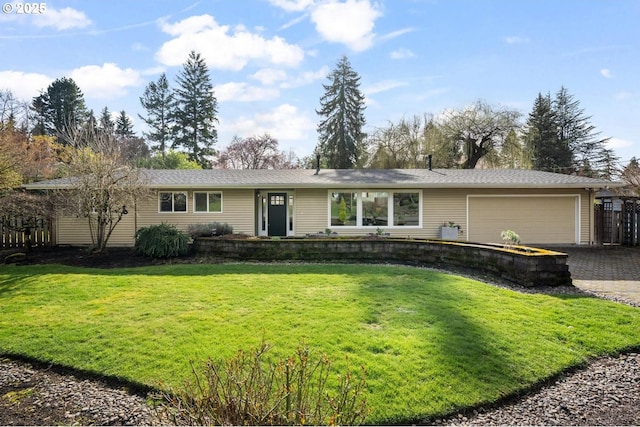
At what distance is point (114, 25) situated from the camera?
9828 mm

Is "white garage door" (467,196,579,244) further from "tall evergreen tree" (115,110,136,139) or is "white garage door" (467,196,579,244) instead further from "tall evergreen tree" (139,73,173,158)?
"tall evergreen tree" (115,110,136,139)

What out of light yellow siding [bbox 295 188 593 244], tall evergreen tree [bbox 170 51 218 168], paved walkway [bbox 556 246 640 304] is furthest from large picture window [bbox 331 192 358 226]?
tall evergreen tree [bbox 170 51 218 168]

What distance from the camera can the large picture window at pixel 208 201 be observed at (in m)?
14.2

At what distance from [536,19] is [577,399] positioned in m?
11.4

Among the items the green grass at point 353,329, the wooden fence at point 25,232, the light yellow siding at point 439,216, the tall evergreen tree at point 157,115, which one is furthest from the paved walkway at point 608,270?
the tall evergreen tree at point 157,115

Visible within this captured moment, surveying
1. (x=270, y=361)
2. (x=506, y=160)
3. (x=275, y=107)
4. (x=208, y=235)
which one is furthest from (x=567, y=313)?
(x=506, y=160)

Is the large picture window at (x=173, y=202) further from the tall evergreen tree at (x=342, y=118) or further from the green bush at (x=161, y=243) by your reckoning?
the tall evergreen tree at (x=342, y=118)

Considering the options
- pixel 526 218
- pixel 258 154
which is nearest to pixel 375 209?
pixel 526 218

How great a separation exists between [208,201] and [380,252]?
24.6ft

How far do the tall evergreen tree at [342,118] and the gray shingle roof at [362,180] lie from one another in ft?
60.0

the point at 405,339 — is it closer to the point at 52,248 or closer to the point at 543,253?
the point at 543,253

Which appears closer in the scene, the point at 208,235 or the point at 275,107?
the point at 208,235

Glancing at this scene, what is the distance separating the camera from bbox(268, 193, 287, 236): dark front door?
47.7 ft

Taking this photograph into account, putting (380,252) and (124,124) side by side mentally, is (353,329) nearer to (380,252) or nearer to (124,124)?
(380,252)
